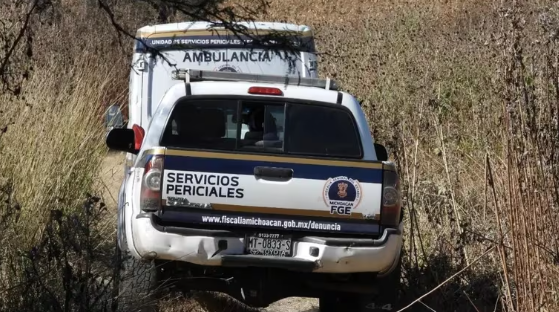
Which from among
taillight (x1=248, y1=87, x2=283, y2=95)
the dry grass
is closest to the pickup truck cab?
the dry grass

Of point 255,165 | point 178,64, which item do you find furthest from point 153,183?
point 178,64

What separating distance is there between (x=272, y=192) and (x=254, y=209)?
159mm

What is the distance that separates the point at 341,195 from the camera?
614 centimetres

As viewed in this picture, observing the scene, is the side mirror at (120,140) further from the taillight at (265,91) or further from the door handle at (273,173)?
the door handle at (273,173)

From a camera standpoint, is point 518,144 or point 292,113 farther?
point 292,113

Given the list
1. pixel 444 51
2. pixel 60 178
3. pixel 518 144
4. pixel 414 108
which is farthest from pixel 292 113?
pixel 444 51

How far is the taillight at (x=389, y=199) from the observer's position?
6203 mm

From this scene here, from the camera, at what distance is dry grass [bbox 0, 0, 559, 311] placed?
16.6ft

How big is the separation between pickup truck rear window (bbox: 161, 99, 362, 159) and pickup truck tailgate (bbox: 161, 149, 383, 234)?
37cm

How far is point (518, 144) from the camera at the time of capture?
4.96 m

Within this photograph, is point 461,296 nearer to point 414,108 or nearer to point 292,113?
point 292,113

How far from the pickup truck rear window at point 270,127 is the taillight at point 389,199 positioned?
400mm

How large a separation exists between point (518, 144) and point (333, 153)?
179 cm

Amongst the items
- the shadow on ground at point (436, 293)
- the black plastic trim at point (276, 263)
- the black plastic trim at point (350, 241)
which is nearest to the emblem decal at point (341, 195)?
the black plastic trim at point (350, 241)
